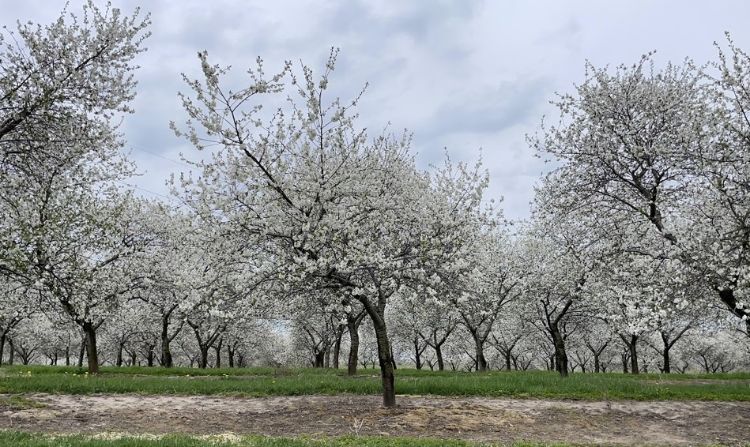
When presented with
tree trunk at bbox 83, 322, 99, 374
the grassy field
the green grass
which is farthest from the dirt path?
tree trunk at bbox 83, 322, 99, 374

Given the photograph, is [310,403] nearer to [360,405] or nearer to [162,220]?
[360,405]

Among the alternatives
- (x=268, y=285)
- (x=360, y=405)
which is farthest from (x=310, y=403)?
(x=268, y=285)

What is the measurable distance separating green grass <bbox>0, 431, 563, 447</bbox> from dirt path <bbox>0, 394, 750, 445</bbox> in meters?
1.59

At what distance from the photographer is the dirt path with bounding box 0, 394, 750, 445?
11930 mm

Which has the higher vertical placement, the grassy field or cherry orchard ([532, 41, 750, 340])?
cherry orchard ([532, 41, 750, 340])

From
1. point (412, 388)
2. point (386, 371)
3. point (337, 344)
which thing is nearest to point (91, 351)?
point (412, 388)

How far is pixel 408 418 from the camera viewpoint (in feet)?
43.1

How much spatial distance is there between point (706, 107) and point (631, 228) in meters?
5.31

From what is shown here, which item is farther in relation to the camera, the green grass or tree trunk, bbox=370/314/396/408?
tree trunk, bbox=370/314/396/408

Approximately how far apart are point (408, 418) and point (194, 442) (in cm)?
599

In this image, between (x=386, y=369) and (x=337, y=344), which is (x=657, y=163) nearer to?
(x=386, y=369)


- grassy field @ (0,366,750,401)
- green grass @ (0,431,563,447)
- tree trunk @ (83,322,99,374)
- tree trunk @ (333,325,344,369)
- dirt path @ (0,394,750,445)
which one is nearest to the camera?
green grass @ (0,431,563,447)

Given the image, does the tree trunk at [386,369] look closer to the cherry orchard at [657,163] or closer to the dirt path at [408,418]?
the dirt path at [408,418]

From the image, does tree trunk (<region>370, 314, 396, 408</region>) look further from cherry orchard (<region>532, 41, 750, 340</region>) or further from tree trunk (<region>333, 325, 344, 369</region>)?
tree trunk (<region>333, 325, 344, 369</region>)
